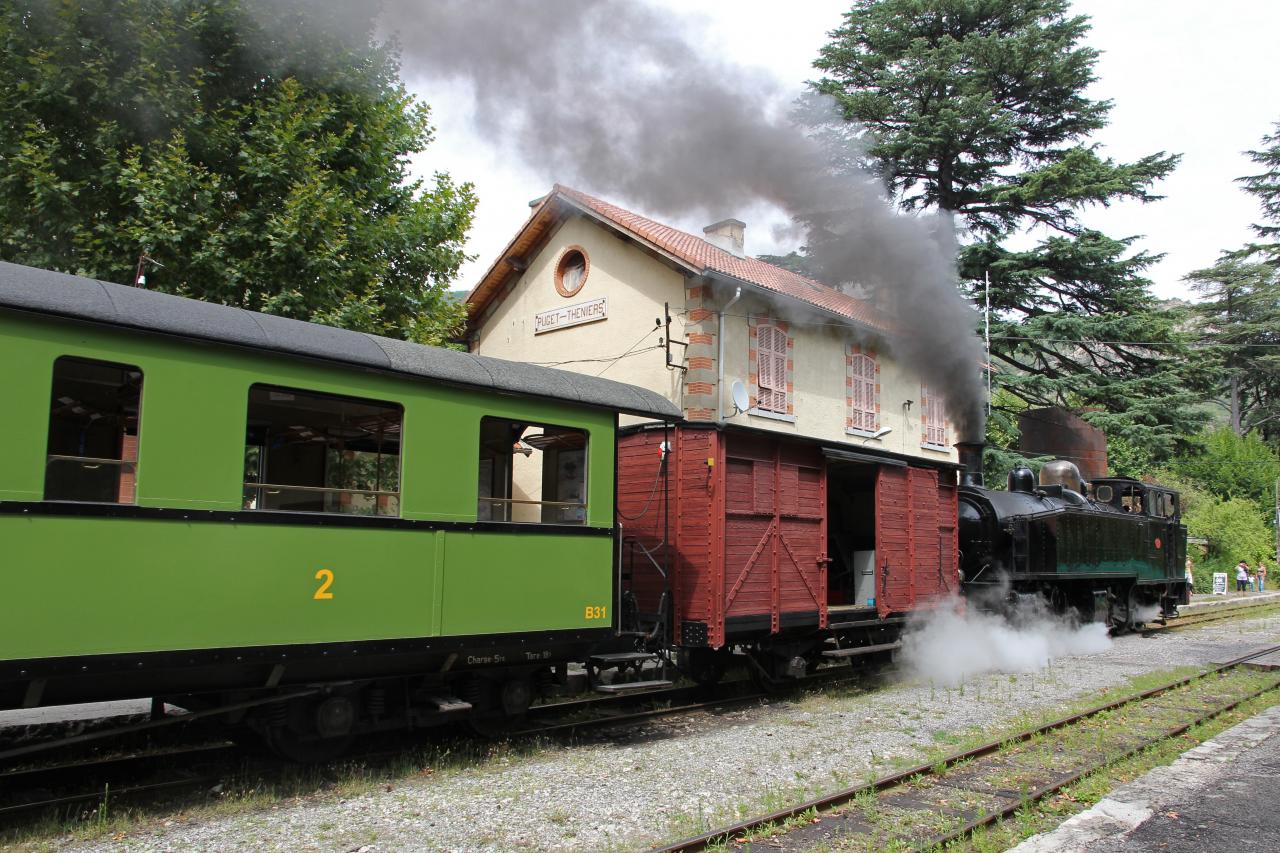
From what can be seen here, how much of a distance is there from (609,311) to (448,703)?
12313 millimetres

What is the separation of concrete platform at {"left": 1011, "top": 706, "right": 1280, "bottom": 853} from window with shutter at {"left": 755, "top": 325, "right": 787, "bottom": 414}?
36.9 ft

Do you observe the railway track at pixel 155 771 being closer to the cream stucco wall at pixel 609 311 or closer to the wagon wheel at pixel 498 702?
the wagon wheel at pixel 498 702

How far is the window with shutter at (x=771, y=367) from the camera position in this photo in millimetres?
18125

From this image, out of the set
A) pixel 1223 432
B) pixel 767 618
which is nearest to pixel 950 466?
pixel 767 618

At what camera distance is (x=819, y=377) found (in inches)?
781

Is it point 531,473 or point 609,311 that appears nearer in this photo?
point 531,473

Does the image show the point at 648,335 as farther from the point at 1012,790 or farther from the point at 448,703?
the point at 1012,790

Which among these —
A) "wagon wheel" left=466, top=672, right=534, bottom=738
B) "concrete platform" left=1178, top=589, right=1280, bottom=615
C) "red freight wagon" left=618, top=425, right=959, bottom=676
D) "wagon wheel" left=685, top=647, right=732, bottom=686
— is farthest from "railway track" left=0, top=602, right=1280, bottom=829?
"concrete platform" left=1178, top=589, right=1280, bottom=615

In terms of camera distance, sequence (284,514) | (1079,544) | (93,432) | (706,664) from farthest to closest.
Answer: (1079,544) < (706,664) < (284,514) < (93,432)

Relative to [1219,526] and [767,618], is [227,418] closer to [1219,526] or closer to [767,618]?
[767,618]

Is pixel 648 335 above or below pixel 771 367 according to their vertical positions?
above

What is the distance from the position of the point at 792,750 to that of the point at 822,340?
44.7 feet

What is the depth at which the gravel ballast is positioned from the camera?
17.0 ft

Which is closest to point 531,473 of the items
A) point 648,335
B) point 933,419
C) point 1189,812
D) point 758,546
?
point 758,546
